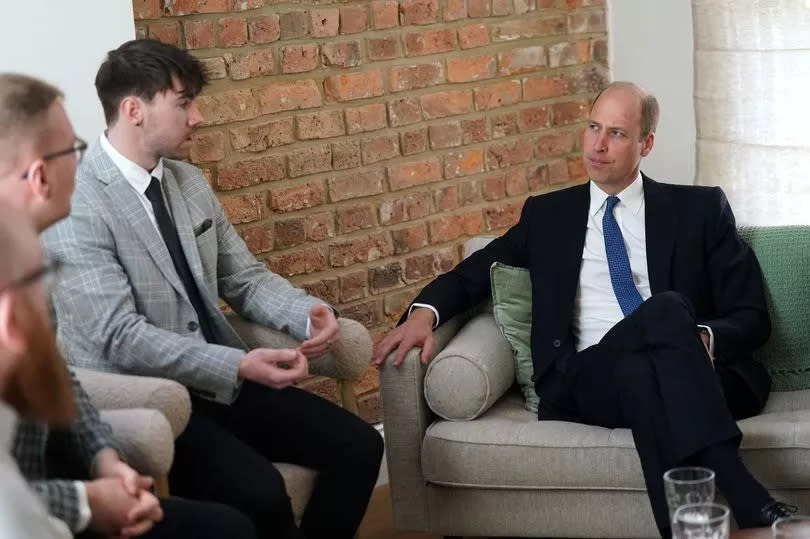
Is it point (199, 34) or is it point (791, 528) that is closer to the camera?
point (791, 528)

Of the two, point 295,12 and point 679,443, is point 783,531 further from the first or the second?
point 295,12

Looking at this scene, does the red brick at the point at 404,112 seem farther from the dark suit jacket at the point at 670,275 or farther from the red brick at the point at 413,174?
the dark suit jacket at the point at 670,275

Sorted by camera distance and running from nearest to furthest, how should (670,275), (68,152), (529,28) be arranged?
1. (68,152)
2. (670,275)
3. (529,28)

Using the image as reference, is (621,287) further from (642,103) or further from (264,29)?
(264,29)

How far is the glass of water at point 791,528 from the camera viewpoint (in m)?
2.11

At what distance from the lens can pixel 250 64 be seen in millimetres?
3643

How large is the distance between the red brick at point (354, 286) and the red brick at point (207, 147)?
0.59 metres

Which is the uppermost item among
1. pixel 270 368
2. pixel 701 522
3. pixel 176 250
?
pixel 176 250

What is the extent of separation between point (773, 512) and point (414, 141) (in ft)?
6.25

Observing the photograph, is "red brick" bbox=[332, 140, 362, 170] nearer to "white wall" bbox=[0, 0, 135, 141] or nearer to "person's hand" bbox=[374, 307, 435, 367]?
"person's hand" bbox=[374, 307, 435, 367]

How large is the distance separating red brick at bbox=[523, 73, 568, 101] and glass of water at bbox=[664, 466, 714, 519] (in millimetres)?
2457

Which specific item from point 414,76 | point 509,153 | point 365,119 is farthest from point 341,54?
point 509,153

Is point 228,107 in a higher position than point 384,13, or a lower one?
lower

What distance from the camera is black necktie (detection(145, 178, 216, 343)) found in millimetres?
2850
